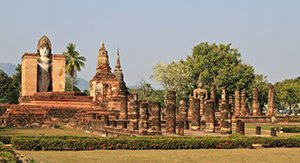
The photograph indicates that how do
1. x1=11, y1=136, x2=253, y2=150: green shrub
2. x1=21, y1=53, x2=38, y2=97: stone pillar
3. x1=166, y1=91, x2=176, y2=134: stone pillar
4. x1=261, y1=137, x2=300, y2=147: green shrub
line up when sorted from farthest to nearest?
x1=21, y1=53, x2=38, y2=97: stone pillar, x1=166, y1=91, x2=176, y2=134: stone pillar, x1=261, y1=137, x2=300, y2=147: green shrub, x1=11, y1=136, x2=253, y2=150: green shrub

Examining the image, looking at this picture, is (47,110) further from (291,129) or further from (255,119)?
(255,119)

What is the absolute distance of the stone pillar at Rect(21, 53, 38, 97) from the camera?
37.8m

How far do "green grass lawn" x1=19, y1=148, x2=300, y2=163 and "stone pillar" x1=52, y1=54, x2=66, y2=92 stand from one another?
81.7 ft

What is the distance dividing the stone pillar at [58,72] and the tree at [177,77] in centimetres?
2176

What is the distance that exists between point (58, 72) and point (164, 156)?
2692 centimetres

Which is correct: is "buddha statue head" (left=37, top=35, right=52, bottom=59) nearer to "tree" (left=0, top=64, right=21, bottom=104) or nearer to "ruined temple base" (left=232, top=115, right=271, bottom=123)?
"ruined temple base" (left=232, top=115, right=271, bottom=123)

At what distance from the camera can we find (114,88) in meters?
47.4

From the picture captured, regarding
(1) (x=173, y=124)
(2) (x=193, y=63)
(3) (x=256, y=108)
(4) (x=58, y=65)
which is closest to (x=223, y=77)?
(2) (x=193, y=63)

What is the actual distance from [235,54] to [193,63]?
17.7 ft

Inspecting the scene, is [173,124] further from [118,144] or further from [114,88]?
[114,88]

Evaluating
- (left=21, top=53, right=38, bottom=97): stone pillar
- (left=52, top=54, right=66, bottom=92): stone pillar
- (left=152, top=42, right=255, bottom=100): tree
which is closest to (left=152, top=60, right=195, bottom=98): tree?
(left=152, top=42, right=255, bottom=100): tree

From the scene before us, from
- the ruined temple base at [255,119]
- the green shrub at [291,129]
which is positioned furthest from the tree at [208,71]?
the green shrub at [291,129]

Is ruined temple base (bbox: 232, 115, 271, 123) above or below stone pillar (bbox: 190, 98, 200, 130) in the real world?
below

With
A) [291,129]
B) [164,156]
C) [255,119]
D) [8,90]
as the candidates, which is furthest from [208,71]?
[164,156]
